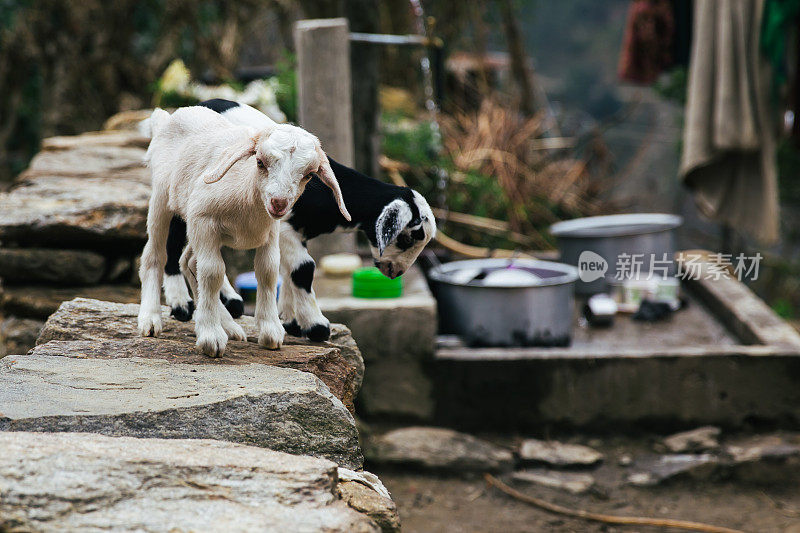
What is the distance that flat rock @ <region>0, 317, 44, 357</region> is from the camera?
3.24 m

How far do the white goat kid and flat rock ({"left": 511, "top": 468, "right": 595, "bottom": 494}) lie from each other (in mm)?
2221

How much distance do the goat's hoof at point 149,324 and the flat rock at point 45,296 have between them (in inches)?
43.5

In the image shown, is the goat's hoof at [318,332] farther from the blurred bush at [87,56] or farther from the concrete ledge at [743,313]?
the blurred bush at [87,56]

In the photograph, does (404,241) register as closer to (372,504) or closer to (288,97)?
(372,504)

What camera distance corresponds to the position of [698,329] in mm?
5137

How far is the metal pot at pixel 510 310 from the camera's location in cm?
431

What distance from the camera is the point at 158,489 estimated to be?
1430mm

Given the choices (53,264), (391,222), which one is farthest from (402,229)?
(53,264)

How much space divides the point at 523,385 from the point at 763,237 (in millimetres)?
2484

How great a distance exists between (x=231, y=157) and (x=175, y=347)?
2.01 feet

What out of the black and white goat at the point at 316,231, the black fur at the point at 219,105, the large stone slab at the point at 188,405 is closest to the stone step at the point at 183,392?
the large stone slab at the point at 188,405

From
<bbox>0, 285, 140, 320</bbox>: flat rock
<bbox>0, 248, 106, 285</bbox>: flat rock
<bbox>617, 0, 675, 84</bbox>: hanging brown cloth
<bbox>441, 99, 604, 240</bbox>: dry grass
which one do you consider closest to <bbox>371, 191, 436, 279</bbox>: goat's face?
<bbox>0, 285, 140, 320</bbox>: flat rock

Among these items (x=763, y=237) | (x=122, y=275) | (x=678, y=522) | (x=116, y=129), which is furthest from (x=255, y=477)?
(x=763, y=237)

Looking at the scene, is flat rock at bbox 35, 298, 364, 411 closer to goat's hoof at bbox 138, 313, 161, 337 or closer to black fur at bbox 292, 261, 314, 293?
goat's hoof at bbox 138, 313, 161, 337
